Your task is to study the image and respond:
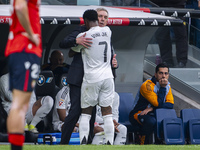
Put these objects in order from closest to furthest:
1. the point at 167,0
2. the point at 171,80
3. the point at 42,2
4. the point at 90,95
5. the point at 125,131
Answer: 1. the point at 90,95
2. the point at 125,131
3. the point at 42,2
4. the point at 171,80
5. the point at 167,0

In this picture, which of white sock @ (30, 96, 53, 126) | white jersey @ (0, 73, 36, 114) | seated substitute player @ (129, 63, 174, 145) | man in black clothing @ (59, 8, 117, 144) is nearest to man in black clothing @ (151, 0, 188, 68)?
seated substitute player @ (129, 63, 174, 145)

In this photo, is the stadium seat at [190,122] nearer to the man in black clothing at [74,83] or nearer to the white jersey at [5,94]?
the man in black clothing at [74,83]

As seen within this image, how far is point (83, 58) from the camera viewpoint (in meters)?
7.01

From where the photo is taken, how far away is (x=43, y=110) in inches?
359

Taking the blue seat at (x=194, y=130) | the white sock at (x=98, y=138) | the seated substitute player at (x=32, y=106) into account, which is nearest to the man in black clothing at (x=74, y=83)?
the white sock at (x=98, y=138)

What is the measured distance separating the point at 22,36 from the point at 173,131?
5.61m

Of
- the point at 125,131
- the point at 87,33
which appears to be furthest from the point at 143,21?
the point at 87,33

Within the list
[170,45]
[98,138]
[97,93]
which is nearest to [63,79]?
[98,138]

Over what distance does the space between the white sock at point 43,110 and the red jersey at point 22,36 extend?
5.06 meters

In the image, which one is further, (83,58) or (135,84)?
(135,84)

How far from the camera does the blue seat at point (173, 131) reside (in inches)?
353

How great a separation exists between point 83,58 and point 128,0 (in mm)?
4805

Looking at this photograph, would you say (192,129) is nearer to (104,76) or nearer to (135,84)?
(135,84)

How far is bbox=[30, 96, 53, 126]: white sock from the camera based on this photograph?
9102 millimetres
